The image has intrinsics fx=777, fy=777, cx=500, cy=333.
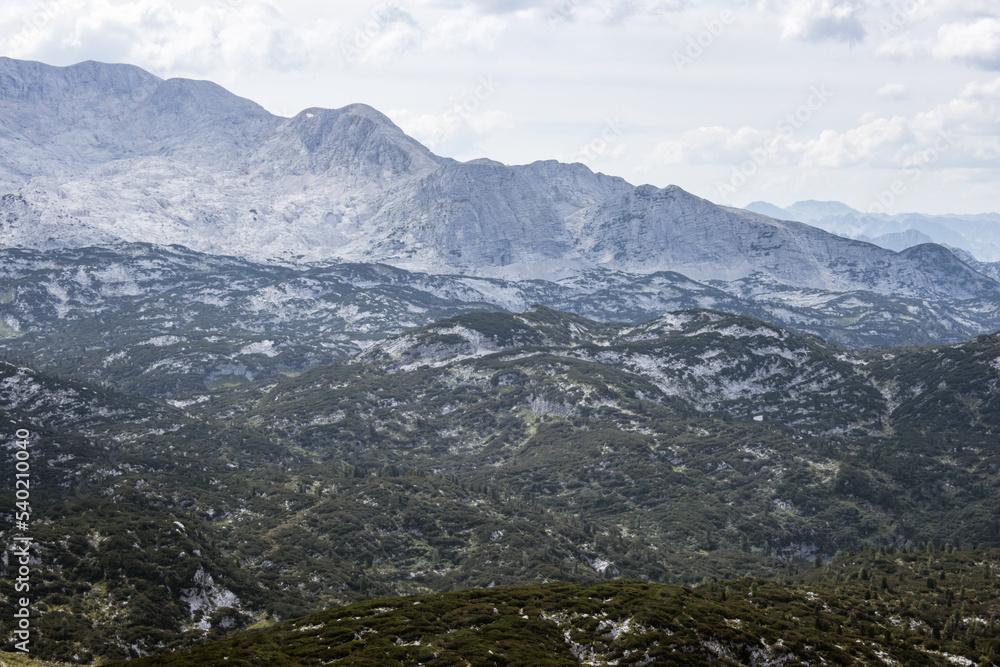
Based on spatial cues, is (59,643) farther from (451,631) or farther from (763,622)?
(763,622)

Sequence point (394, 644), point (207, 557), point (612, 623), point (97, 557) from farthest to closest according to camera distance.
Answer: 1. point (207, 557)
2. point (97, 557)
3. point (612, 623)
4. point (394, 644)

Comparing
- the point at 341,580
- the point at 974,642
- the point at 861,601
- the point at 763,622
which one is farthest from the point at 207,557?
the point at 974,642

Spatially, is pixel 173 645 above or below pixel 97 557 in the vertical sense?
below

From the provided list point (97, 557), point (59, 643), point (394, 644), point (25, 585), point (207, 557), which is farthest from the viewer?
point (207, 557)

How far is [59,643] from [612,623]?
8594cm

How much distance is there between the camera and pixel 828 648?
322ft

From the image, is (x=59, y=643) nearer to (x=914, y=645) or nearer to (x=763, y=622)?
(x=763, y=622)

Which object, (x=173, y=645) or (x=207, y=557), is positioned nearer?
(x=173, y=645)

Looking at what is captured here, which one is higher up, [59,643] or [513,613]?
[513,613]

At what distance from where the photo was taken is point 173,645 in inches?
5217

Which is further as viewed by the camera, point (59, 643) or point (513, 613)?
point (59, 643)

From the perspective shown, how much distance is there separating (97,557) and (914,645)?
141 m

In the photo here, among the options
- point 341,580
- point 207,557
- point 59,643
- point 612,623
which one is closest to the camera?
point 612,623

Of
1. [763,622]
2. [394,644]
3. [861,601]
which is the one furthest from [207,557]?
[861,601]
